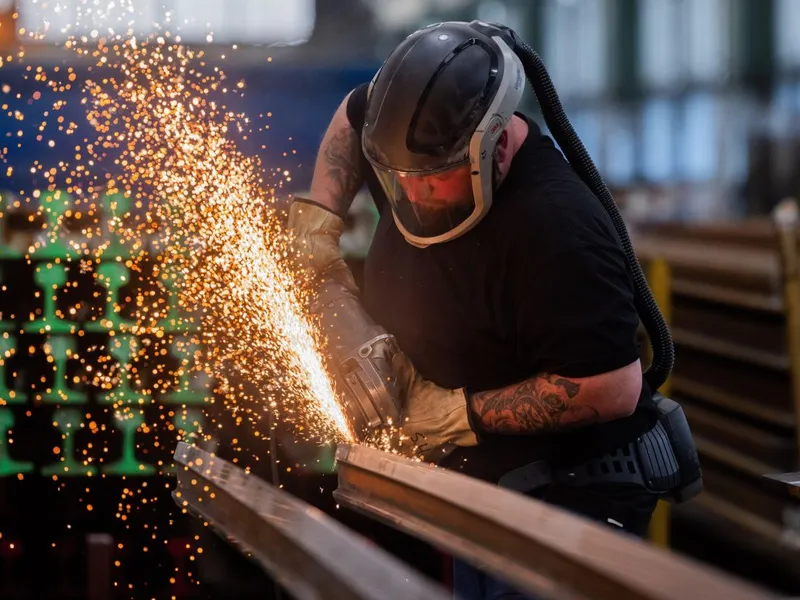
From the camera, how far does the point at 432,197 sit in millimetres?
2588

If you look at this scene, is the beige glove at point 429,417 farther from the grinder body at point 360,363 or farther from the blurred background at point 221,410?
the blurred background at point 221,410

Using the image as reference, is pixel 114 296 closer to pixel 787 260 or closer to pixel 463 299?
pixel 463 299

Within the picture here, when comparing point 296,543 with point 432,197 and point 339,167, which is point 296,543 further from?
point 339,167

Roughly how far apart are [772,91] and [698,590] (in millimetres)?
22819

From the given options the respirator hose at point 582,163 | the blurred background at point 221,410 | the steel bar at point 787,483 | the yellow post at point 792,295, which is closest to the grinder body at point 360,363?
the respirator hose at point 582,163

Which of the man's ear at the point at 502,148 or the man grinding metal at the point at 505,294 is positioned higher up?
the man's ear at the point at 502,148

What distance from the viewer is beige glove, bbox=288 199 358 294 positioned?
2980mm

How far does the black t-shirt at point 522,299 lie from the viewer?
2.41 meters

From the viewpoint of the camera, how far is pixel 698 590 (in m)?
1.29

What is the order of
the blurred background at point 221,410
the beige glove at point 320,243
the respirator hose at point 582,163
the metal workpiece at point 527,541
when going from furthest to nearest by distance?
the blurred background at point 221,410
the beige glove at point 320,243
the respirator hose at point 582,163
the metal workpiece at point 527,541

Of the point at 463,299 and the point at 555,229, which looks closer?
the point at 555,229

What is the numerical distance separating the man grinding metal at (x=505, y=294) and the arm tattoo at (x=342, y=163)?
243 millimetres

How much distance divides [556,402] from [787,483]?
1.58ft

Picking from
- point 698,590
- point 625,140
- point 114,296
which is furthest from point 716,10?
point 698,590
